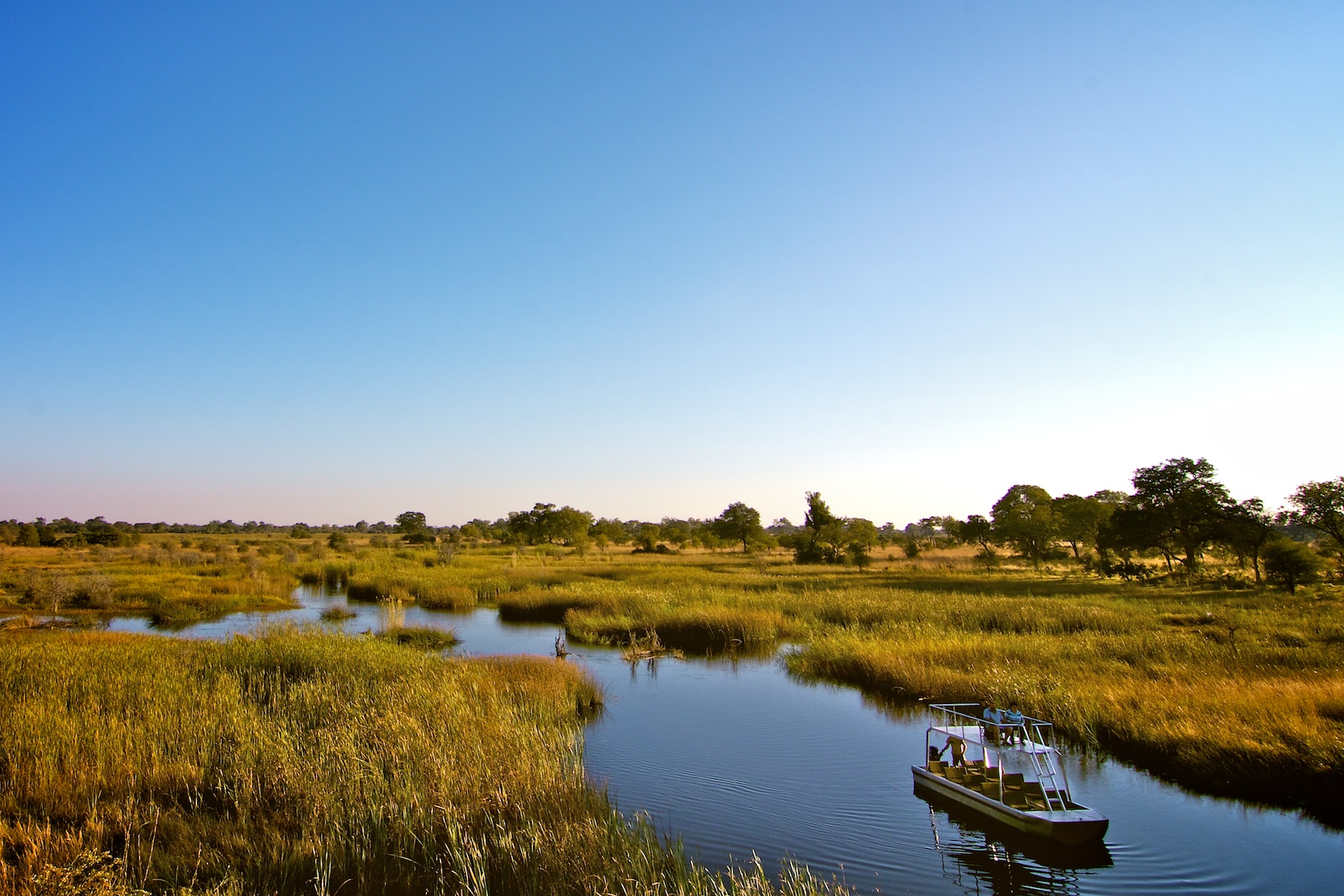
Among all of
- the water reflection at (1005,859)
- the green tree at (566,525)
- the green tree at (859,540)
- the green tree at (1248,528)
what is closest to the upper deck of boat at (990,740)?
the water reflection at (1005,859)

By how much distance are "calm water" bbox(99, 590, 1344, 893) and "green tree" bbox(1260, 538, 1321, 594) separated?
88.5 feet

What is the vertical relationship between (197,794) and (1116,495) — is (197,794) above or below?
below

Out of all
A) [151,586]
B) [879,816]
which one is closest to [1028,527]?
[879,816]

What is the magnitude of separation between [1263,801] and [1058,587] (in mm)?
26508

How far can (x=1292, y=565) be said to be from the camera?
3056cm

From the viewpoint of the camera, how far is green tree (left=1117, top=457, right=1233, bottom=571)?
3775 cm

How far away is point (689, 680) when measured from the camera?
59.7ft

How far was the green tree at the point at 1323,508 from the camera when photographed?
33344 millimetres

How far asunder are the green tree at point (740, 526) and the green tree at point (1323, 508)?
46349 millimetres

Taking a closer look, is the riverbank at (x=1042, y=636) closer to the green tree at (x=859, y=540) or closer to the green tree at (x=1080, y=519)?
the green tree at (x=859, y=540)

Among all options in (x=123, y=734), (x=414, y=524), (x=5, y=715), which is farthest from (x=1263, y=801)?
(x=414, y=524)

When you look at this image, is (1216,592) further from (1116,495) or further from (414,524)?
(414,524)

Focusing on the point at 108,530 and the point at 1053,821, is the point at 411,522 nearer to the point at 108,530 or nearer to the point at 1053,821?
the point at 108,530

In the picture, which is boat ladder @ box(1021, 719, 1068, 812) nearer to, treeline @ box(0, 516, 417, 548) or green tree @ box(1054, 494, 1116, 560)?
green tree @ box(1054, 494, 1116, 560)
